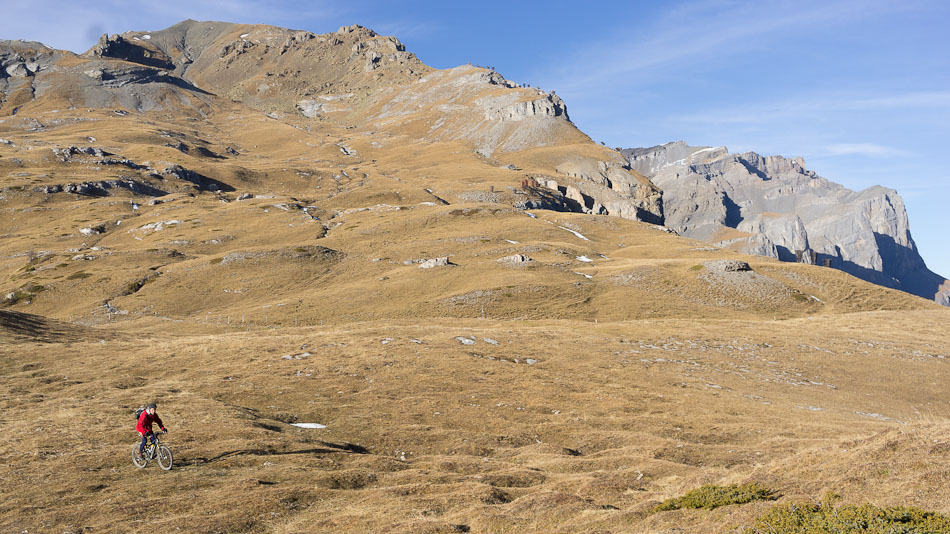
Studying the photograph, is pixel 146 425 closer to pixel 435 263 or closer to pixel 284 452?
pixel 284 452

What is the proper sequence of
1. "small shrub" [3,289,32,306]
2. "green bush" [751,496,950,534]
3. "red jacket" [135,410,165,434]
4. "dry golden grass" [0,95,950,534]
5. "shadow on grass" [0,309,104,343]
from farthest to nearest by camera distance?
"small shrub" [3,289,32,306]
"shadow on grass" [0,309,104,343]
"red jacket" [135,410,165,434]
"dry golden grass" [0,95,950,534]
"green bush" [751,496,950,534]

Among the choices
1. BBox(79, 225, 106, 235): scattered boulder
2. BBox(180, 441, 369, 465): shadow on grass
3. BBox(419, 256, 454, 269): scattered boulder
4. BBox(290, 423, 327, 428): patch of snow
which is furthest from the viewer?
BBox(79, 225, 106, 235): scattered boulder

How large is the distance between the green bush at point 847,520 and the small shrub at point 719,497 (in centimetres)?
220

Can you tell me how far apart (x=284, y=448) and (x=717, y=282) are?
99.5 meters

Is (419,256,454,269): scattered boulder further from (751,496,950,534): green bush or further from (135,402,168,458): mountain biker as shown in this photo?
(751,496,950,534): green bush

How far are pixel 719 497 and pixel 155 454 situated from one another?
2598 centimetres

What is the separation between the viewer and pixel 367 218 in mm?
181125

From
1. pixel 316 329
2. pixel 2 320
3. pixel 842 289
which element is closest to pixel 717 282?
pixel 842 289

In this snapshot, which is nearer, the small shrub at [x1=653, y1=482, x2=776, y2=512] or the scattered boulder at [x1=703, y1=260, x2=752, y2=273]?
the small shrub at [x1=653, y1=482, x2=776, y2=512]

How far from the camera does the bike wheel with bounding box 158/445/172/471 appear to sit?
25016 mm

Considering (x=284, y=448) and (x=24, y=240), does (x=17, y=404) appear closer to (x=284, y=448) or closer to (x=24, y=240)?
(x=284, y=448)

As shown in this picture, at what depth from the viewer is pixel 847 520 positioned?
1292cm

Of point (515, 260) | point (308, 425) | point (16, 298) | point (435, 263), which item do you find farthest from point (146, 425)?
point (16, 298)

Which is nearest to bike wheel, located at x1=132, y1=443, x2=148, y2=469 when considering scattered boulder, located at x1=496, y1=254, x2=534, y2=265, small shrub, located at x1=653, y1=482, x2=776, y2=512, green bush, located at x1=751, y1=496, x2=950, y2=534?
small shrub, located at x1=653, y1=482, x2=776, y2=512
